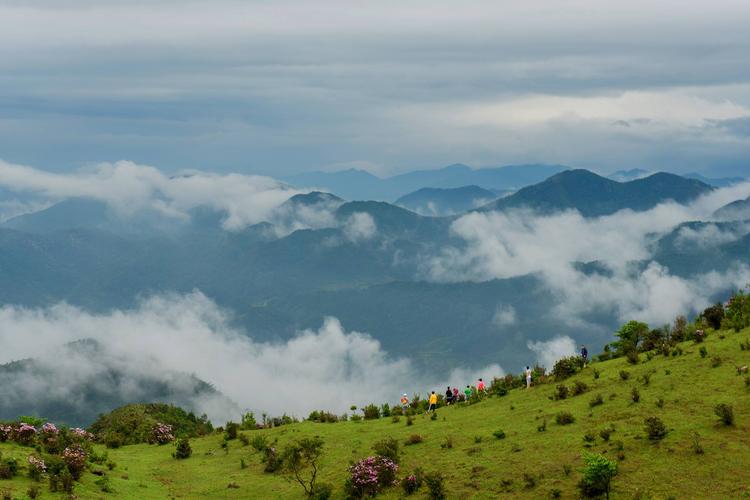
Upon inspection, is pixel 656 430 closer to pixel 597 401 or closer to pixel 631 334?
pixel 597 401

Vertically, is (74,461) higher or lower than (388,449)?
higher

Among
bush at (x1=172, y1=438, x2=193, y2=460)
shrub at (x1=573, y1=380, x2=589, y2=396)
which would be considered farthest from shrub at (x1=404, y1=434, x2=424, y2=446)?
bush at (x1=172, y1=438, x2=193, y2=460)

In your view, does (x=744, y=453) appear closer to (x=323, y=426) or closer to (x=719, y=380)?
(x=719, y=380)

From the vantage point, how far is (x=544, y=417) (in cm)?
3994

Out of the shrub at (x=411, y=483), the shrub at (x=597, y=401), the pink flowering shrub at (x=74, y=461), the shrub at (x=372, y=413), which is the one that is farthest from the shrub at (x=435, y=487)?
the shrub at (x=372, y=413)

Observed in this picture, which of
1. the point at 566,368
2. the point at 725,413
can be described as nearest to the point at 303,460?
the point at 566,368

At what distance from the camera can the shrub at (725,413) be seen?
3253 cm

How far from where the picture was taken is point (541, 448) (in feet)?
116

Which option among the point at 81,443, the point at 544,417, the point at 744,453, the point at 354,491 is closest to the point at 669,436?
the point at 744,453

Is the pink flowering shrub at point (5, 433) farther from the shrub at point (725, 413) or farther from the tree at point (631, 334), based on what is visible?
the tree at point (631, 334)

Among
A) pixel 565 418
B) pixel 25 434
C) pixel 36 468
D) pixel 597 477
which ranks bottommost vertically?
pixel 597 477

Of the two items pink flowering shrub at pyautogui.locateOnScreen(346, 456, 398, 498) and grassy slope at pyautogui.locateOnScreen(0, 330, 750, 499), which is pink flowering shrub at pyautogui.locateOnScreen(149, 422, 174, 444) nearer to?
grassy slope at pyautogui.locateOnScreen(0, 330, 750, 499)

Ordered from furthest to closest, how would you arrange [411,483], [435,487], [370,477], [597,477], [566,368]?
1. [566,368]
2. [370,477]
3. [411,483]
4. [435,487]
5. [597,477]

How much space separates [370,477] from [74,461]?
1418 centimetres
